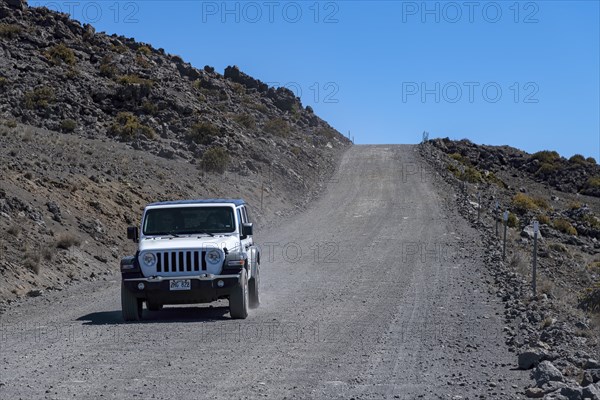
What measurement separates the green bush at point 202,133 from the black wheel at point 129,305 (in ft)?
112

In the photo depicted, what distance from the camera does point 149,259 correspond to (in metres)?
14.5

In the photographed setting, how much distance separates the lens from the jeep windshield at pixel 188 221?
1562cm

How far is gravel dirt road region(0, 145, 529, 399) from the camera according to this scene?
9.32 metres

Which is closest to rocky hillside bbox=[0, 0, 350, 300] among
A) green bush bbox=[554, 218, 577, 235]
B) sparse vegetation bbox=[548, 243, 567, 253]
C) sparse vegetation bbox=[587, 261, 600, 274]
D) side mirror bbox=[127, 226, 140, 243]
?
side mirror bbox=[127, 226, 140, 243]

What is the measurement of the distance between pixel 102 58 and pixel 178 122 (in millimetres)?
13876

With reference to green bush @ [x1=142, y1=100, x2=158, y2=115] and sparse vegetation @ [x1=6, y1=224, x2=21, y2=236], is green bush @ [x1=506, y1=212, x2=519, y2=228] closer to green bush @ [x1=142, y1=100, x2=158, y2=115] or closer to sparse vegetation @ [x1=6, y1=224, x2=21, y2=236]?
green bush @ [x1=142, y1=100, x2=158, y2=115]

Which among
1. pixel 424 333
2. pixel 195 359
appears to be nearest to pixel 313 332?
pixel 424 333

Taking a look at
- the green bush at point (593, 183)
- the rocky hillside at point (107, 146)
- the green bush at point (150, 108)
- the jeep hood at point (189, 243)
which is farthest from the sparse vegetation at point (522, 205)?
the jeep hood at point (189, 243)

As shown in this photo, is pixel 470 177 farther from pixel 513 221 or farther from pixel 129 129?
pixel 129 129

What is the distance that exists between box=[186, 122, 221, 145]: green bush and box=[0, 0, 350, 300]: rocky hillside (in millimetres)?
81

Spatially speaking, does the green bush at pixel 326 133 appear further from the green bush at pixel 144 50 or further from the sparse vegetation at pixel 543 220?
the sparse vegetation at pixel 543 220

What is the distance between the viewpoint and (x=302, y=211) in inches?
1688

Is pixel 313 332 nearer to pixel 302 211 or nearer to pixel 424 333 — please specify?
pixel 424 333

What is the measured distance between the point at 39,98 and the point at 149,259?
36024 millimetres
